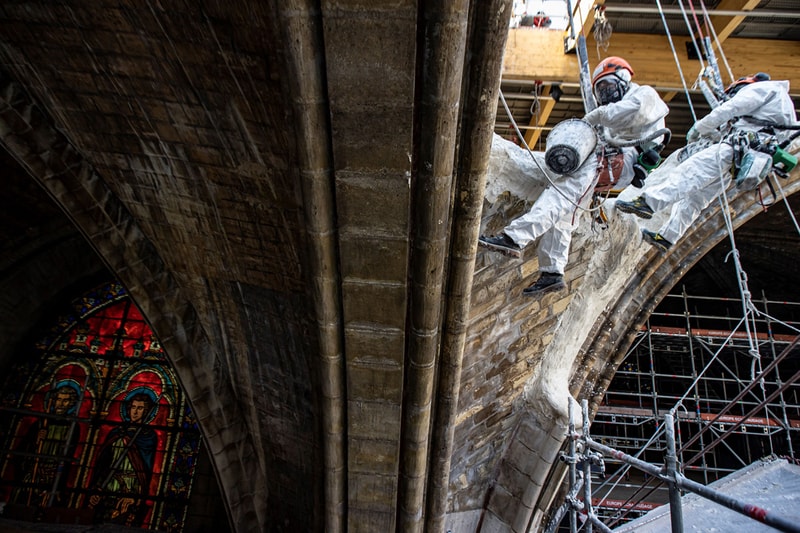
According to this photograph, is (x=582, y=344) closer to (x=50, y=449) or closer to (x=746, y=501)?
(x=746, y=501)

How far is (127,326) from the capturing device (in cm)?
736

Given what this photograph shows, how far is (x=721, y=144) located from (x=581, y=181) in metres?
1.16

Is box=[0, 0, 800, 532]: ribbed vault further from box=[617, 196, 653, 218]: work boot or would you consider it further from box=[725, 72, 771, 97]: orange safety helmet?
box=[725, 72, 771, 97]: orange safety helmet

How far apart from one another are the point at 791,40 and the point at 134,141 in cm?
547

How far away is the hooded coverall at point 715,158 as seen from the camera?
11.0 feet

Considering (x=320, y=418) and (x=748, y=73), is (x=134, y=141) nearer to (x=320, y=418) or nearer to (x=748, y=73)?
(x=320, y=418)

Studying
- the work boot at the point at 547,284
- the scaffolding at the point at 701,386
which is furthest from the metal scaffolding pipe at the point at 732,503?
the scaffolding at the point at 701,386

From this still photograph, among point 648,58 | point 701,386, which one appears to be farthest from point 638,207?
point 701,386

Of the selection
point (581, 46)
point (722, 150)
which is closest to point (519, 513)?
point (722, 150)

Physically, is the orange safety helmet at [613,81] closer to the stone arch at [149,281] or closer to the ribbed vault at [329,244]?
the ribbed vault at [329,244]

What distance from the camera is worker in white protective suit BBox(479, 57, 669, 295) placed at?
Result: 298 cm

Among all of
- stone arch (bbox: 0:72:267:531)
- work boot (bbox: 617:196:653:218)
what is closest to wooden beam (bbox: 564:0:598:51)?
work boot (bbox: 617:196:653:218)

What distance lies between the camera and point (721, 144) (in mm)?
3508

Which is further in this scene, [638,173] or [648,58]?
[648,58]
